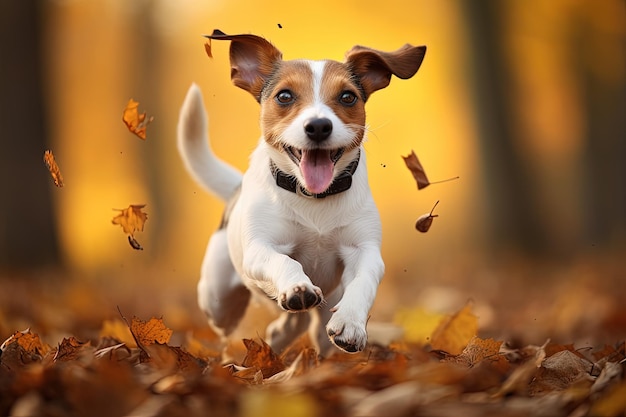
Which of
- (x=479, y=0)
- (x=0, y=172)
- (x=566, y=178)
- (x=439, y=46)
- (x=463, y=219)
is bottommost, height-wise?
(x=463, y=219)

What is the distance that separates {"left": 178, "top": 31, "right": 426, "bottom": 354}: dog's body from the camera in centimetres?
338

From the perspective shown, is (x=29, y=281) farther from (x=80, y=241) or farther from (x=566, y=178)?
(x=80, y=241)

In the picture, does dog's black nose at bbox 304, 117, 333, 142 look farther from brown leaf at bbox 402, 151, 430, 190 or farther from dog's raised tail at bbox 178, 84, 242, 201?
dog's raised tail at bbox 178, 84, 242, 201

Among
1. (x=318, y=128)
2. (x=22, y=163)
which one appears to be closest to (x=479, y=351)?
(x=318, y=128)

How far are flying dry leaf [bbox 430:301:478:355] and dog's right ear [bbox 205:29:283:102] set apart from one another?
1.51 meters

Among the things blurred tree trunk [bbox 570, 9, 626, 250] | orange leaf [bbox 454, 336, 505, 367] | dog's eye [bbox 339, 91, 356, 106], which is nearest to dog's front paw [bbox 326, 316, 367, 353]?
orange leaf [bbox 454, 336, 505, 367]

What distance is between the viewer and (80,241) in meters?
21.8

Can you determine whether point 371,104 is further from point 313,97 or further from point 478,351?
point 478,351

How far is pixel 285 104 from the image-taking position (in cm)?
363

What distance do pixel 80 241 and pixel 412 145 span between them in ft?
32.8

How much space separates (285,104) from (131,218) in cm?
93

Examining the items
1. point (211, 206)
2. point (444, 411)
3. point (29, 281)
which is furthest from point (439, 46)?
point (444, 411)

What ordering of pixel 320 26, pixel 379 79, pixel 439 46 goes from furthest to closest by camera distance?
pixel 320 26
pixel 439 46
pixel 379 79

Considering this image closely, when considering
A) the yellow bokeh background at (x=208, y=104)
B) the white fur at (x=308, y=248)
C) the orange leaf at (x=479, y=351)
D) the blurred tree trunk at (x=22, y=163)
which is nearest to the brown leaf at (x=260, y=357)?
the white fur at (x=308, y=248)
